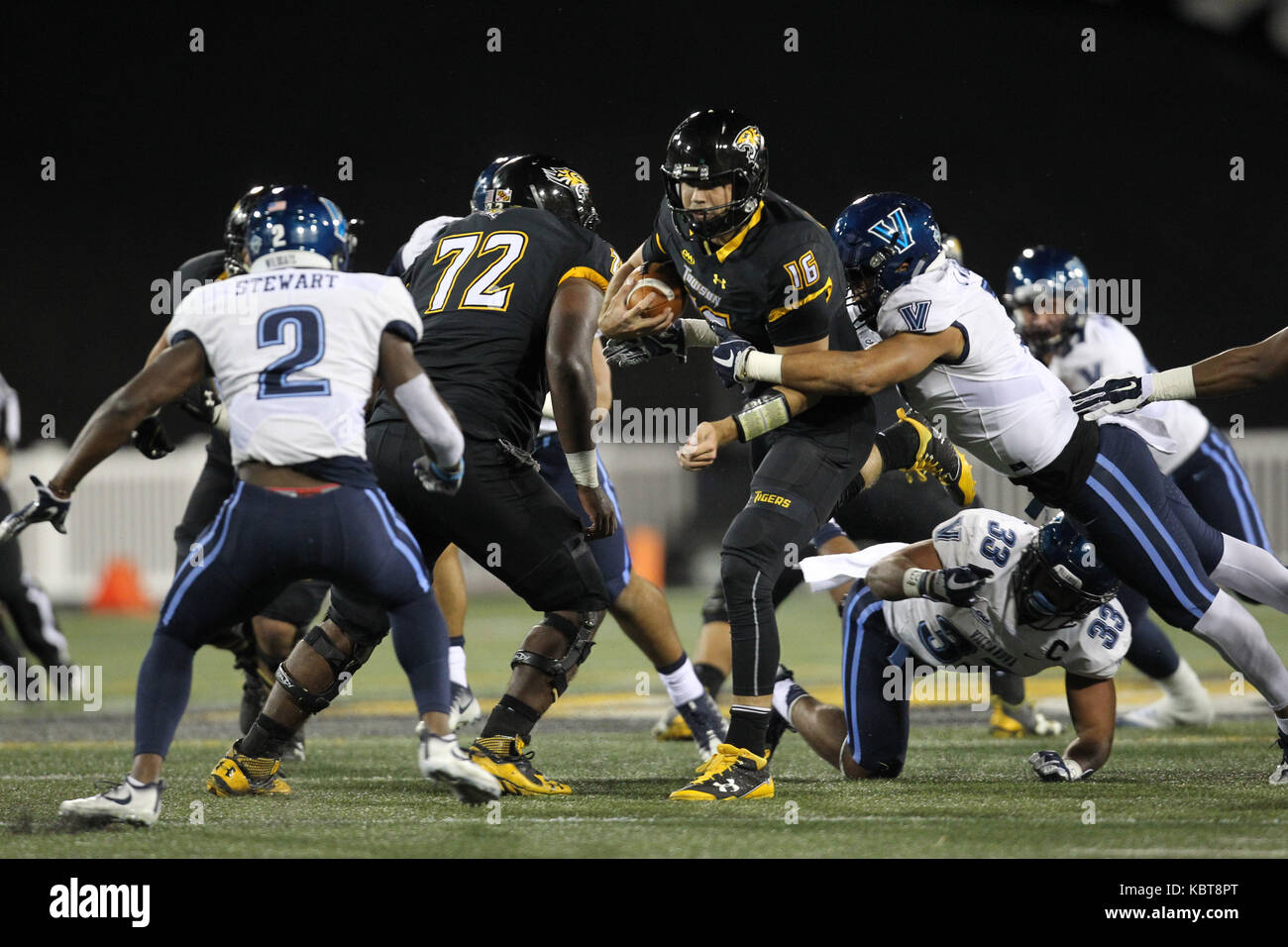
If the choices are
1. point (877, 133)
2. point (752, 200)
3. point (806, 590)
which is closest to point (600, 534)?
point (752, 200)

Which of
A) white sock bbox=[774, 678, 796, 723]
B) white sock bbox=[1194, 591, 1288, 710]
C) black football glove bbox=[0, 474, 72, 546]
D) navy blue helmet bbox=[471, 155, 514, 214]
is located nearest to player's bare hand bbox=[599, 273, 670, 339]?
navy blue helmet bbox=[471, 155, 514, 214]

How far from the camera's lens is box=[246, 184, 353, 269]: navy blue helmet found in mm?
3691

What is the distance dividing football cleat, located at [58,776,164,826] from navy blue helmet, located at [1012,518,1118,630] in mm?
2457

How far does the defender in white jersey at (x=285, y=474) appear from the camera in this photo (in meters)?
3.48

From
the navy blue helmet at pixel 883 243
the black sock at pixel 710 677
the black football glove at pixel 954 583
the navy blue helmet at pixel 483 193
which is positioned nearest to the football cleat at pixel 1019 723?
the black sock at pixel 710 677

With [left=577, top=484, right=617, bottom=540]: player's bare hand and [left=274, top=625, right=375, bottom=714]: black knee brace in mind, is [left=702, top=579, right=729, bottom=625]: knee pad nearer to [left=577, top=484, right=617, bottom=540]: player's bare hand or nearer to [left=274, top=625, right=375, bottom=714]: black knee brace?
[left=577, top=484, right=617, bottom=540]: player's bare hand

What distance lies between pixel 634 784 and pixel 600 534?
76cm

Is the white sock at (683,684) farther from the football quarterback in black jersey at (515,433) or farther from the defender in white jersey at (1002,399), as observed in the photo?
the defender in white jersey at (1002,399)

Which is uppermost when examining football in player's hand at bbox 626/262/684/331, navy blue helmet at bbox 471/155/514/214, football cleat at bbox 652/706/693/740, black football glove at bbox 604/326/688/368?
navy blue helmet at bbox 471/155/514/214

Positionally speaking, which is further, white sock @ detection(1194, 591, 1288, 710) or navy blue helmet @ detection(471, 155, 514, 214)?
navy blue helmet @ detection(471, 155, 514, 214)

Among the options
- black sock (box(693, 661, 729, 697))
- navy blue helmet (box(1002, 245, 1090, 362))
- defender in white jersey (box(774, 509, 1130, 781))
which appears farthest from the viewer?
navy blue helmet (box(1002, 245, 1090, 362))

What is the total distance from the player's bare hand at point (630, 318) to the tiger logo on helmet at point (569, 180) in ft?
1.20

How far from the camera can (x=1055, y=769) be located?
4.47 metres
